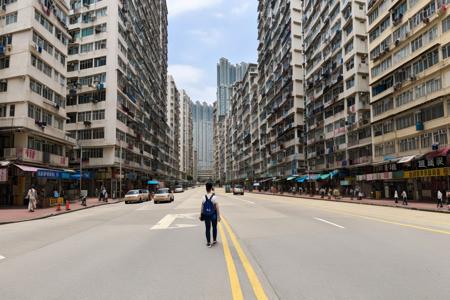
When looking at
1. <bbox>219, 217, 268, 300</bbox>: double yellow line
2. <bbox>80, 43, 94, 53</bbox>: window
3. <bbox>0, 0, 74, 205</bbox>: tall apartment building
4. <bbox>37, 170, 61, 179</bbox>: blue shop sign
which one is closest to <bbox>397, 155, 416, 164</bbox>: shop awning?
<bbox>219, 217, 268, 300</bbox>: double yellow line

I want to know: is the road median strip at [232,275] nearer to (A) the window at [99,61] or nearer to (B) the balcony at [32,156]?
(B) the balcony at [32,156]

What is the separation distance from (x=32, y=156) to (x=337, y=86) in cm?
4298

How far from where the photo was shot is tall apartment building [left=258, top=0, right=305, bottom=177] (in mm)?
76125

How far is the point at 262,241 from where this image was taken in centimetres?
1048

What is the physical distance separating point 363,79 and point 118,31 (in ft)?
119

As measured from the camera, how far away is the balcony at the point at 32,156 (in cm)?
3281

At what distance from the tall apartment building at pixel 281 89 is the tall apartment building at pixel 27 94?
47.6 metres

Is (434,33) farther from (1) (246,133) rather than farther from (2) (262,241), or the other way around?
(1) (246,133)

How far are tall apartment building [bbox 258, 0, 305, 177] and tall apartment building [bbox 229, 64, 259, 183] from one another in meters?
13.7

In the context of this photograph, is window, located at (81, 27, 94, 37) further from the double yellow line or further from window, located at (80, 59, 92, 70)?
the double yellow line

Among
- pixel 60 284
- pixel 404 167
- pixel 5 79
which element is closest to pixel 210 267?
pixel 60 284

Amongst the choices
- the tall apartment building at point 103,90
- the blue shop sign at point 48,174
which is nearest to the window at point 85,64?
the tall apartment building at point 103,90

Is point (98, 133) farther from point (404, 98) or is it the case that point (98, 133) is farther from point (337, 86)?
point (404, 98)

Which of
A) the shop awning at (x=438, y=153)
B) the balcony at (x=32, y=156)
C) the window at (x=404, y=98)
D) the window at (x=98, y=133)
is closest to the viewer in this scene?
the shop awning at (x=438, y=153)
